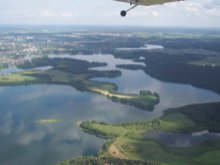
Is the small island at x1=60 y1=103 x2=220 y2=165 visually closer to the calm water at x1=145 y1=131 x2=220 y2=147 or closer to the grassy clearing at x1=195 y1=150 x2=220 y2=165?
the grassy clearing at x1=195 y1=150 x2=220 y2=165

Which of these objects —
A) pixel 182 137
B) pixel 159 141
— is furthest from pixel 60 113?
pixel 182 137

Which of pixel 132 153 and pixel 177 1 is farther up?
pixel 177 1

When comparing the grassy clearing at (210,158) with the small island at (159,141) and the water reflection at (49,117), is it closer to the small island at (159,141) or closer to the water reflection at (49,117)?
the small island at (159,141)

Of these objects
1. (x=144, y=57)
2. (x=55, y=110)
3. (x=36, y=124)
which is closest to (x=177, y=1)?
(x=36, y=124)

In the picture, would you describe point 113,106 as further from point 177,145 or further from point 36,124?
point 177,145

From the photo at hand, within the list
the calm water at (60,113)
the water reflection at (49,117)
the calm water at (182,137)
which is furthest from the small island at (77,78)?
the calm water at (182,137)

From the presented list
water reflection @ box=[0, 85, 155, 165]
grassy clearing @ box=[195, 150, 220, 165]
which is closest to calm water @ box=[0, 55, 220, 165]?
water reflection @ box=[0, 85, 155, 165]
